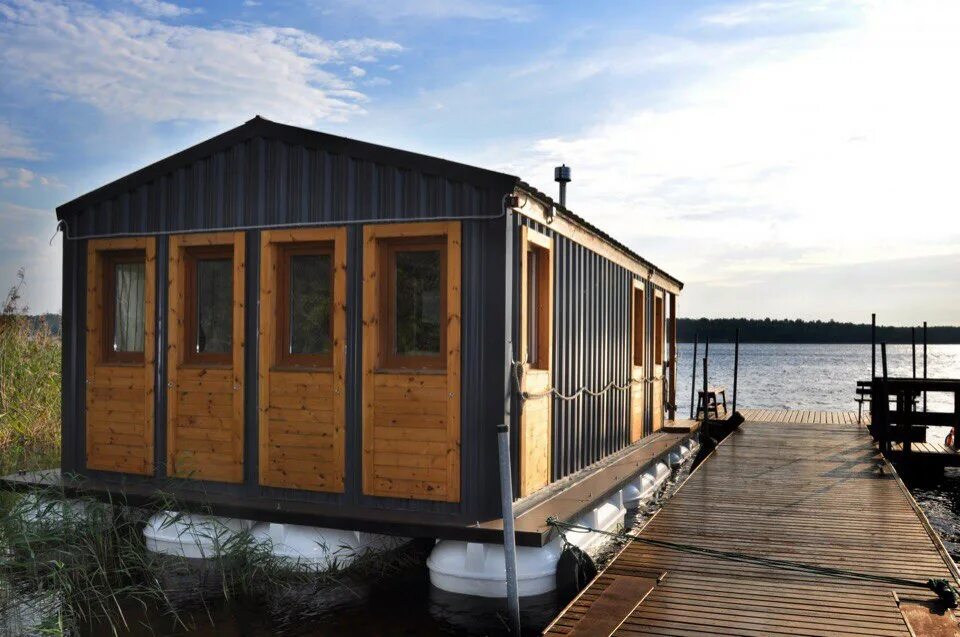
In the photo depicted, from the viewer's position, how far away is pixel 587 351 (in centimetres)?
967

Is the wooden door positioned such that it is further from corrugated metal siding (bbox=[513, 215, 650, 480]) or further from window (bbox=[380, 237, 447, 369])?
window (bbox=[380, 237, 447, 369])

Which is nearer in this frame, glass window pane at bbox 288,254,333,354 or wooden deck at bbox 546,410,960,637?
wooden deck at bbox 546,410,960,637

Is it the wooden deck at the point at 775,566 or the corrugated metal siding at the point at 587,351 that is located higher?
the corrugated metal siding at the point at 587,351

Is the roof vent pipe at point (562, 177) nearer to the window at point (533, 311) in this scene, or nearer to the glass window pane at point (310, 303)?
the window at point (533, 311)

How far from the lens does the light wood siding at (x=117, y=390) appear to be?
840 centimetres

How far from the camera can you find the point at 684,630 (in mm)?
5238

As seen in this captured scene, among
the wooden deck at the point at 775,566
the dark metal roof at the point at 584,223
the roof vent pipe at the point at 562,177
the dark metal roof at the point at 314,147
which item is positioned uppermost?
the roof vent pipe at the point at 562,177

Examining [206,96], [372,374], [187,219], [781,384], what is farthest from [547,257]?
[781,384]

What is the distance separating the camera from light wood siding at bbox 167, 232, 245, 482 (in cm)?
796

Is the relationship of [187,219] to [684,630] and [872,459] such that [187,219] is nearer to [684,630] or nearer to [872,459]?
[684,630]

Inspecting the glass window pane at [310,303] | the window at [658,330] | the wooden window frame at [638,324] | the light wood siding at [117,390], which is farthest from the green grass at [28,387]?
the window at [658,330]

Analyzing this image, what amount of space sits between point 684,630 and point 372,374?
3.22m

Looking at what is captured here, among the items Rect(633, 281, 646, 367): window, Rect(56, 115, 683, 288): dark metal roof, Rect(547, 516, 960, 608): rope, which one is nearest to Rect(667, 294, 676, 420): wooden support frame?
Rect(633, 281, 646, 367): window

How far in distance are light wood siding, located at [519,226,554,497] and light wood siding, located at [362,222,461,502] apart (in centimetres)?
58
